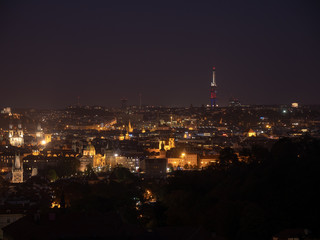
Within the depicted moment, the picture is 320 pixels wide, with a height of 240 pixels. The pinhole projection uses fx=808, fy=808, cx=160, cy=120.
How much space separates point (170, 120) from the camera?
126500 millimetres

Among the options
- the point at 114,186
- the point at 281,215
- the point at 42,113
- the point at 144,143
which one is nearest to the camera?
the point at 281,215

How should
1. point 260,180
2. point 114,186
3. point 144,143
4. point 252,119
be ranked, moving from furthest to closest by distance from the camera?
point 252,119 < point 144,143 < point 114,186 < point 260,180

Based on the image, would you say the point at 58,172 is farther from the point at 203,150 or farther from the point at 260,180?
the point at 260,180

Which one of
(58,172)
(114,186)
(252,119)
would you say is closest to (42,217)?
(114,186)

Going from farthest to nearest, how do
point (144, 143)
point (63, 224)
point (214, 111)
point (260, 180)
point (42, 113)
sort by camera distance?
point (42, 113)
point (214, 111)
point (144, 143)
point (260, 180)
point (63, 224)

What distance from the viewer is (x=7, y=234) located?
16.8m

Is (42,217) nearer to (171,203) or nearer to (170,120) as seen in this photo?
(171,203)

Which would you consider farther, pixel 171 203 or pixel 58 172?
Answer: pixel 58 172

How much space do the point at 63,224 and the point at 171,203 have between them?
6319mm

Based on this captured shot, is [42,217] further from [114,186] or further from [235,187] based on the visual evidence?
[114,186]

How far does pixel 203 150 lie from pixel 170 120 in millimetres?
64468

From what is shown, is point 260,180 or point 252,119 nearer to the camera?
point 260,180

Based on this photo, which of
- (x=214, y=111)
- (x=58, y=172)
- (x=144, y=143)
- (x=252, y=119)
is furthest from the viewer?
(x=214, y=111)

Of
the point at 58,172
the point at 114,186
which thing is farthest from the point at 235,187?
the point at 58,172
